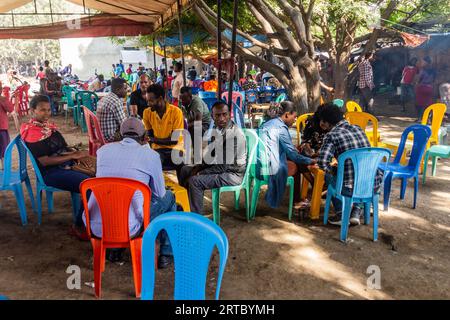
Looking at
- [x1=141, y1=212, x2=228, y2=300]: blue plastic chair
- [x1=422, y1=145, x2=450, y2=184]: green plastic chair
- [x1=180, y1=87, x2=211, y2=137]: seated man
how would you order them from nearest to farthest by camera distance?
[x1=141, y1=212, x2=228, y2=300]: blue plastic chair < [x1=422, y1=145, x2=450, y2=184]: green plastic chair < [x1=180, y1=87, x2=211, y2=137]: seated man

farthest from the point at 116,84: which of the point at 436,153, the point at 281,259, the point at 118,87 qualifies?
the point at 436,153

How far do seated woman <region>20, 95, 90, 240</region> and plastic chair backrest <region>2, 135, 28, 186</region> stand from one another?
210 mm

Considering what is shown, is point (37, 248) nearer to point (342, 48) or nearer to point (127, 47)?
point (342, 48)

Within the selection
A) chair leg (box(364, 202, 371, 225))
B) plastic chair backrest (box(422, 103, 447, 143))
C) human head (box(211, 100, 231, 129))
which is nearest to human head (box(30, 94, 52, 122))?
human head (box(211, 100, 231, 129))

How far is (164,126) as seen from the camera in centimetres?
500

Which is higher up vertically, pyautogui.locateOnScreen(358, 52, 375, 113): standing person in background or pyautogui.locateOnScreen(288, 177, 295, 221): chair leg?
pyautogui.locateOnScreen(358, 52, 375, 113): standing person in background

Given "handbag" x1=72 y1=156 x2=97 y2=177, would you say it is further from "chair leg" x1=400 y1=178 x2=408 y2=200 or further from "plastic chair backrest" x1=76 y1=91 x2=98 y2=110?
"plastic chair backrest" x1=76 y1=91 x2=98 y2=110

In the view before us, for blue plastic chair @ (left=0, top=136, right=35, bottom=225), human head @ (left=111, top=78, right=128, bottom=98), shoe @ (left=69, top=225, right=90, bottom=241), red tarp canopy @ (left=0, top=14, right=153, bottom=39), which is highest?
red tarp canopy @ (left=0, top=14, right=153, bottom=39)

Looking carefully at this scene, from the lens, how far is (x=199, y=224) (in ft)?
6.53

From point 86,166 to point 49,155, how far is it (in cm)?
37

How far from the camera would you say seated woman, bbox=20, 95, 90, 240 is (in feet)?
12.8

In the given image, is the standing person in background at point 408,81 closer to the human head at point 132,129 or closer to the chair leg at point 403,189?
the chair leg at point 403,189

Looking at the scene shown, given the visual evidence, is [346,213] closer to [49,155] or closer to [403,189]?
[403,189]
